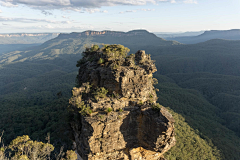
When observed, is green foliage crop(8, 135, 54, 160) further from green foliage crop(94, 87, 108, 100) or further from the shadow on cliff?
the shadow on cliff

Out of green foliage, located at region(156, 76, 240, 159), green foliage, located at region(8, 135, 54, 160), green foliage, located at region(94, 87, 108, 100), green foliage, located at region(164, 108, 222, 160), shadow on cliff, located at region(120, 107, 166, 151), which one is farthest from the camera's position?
green foliage, located at region(156, 76, 240, 159)

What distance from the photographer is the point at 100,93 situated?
21.1m

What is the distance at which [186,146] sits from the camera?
131 feet

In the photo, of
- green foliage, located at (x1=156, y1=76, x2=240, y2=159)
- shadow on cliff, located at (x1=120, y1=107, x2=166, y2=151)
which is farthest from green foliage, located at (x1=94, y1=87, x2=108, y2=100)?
green foliage, located at (x1=156, y1=76, x2=240, y2=159)

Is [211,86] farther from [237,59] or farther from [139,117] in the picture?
[139,117]

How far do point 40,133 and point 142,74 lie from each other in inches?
1296

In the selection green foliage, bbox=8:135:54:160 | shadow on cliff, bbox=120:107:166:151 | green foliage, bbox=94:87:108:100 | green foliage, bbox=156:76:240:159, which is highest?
green foliage, bbox=94:87:108:100

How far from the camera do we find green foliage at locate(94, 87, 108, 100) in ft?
68.6

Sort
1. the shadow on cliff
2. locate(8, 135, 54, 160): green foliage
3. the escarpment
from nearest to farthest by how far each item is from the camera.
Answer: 1. the escarpment
2. the shadow on cliff
3. locate(8, 135, 54, 160): green foliage

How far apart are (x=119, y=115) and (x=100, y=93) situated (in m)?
4.54

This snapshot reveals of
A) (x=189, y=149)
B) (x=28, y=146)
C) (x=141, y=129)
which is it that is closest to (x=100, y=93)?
(x=141, y=129)

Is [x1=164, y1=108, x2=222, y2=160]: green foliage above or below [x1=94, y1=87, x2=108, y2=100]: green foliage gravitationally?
below

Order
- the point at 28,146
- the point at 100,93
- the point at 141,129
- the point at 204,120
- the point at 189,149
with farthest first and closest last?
1. the point at 204,120
2. the point at 189,149
3. the point at 28,146
4. the point at 100,93
5. the point at 141,129

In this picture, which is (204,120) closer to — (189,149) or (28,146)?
(189,149)
